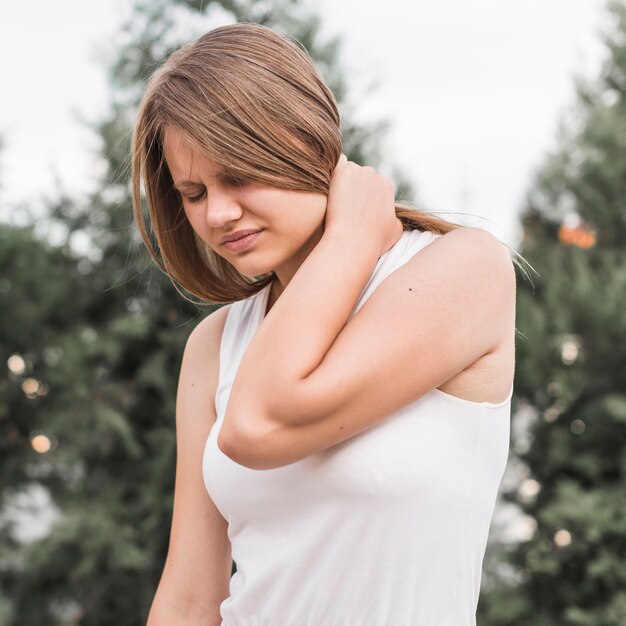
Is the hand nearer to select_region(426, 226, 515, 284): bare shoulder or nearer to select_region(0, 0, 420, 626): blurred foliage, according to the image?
select_region(426, 226, 515, 284): bare shoulder

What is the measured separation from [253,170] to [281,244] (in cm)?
15

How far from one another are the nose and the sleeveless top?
251 millimetres

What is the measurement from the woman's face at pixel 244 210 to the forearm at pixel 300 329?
2.8 inches

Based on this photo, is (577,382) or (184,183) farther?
(577,382)

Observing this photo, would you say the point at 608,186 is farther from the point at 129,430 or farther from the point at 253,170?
the point at 253,170

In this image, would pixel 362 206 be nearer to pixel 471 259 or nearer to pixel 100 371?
pixel 471 259

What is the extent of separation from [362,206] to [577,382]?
326 cm

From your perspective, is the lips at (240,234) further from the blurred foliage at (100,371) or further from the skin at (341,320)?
the blurred foliage at (100,371)

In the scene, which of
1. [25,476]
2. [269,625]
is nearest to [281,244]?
[269,625]

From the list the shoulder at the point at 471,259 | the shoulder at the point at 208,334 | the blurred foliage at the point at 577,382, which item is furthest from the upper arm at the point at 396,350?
the blurred foliage at the point at 577,382

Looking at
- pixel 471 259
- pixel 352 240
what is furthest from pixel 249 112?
pixel 471 259

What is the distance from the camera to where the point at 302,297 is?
1.47 m

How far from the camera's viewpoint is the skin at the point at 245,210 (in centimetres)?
154

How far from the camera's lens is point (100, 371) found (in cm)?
475
